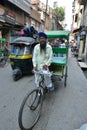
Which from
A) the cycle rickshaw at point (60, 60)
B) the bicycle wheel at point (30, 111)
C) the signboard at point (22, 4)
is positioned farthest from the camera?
the signboard at point (22, 4)

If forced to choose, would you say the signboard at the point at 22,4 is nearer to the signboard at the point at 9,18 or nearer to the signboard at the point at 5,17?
the signboard at the point at 9,18

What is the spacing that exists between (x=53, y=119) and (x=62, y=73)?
233cm

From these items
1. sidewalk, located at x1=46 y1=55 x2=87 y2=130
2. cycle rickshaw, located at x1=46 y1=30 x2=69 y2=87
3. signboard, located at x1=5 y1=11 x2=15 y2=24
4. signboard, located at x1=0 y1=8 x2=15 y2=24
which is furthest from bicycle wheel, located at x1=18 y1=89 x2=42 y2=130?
signboard, located at x1=5 y1=11 x2=15 y2=24

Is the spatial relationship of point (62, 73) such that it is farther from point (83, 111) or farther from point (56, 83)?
point (83, 111)

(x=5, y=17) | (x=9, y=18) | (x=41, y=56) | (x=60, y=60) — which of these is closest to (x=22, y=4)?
(x=9, y=18)

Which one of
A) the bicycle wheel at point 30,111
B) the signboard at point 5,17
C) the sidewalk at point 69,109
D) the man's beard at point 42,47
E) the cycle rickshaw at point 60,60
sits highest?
the signboard at point 5,17

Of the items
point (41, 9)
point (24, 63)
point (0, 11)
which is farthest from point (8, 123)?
point (41, 9)

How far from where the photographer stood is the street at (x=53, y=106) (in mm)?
3701

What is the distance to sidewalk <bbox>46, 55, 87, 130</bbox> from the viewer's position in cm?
374

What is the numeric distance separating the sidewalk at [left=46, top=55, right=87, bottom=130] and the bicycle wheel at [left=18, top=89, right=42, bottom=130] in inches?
14.1

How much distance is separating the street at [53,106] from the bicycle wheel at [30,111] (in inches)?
6.2

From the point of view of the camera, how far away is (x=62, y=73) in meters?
6.01

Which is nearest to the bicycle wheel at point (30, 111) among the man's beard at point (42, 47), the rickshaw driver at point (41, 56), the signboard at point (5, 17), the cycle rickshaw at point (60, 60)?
the rickshaw driver at point (41, 56)

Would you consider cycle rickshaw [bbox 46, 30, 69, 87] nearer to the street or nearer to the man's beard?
the street
